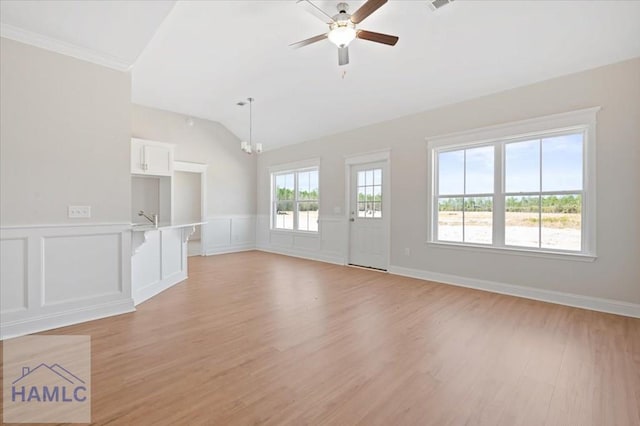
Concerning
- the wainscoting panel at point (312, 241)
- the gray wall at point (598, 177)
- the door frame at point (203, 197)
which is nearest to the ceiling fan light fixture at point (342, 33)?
the gray wall at point (598, 177)

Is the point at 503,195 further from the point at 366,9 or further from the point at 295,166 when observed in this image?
the point at 295,166

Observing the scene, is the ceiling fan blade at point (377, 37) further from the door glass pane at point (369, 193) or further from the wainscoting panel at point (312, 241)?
the wainscoting panel at point (312, 241)

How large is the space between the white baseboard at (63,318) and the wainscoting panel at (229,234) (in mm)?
4065

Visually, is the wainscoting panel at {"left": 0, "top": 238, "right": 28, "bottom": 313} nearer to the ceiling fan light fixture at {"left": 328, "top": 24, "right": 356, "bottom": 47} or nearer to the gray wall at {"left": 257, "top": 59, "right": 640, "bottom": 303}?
the ceiling fan light fixture at {"left": 328, "top": 24, "right": 356, "bottom": 47}

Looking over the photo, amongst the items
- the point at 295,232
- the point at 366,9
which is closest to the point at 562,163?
the point at 366,9

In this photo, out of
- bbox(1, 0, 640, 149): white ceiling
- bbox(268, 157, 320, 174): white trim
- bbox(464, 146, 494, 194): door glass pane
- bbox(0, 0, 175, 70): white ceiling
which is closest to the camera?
bbox(0, 0, 175, 70): white ceiling

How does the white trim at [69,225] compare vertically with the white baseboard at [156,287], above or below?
above

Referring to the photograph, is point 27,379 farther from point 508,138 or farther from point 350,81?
point 508,138

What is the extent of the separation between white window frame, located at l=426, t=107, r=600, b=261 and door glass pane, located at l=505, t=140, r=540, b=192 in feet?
0.25

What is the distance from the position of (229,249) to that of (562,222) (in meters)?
6.88

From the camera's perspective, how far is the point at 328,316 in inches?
125

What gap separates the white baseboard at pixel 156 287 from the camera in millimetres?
3561

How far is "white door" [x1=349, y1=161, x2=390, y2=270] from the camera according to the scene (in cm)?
551

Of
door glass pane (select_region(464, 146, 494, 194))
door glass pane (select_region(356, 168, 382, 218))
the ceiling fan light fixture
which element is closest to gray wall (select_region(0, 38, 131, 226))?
the ceiling fan light fixture
